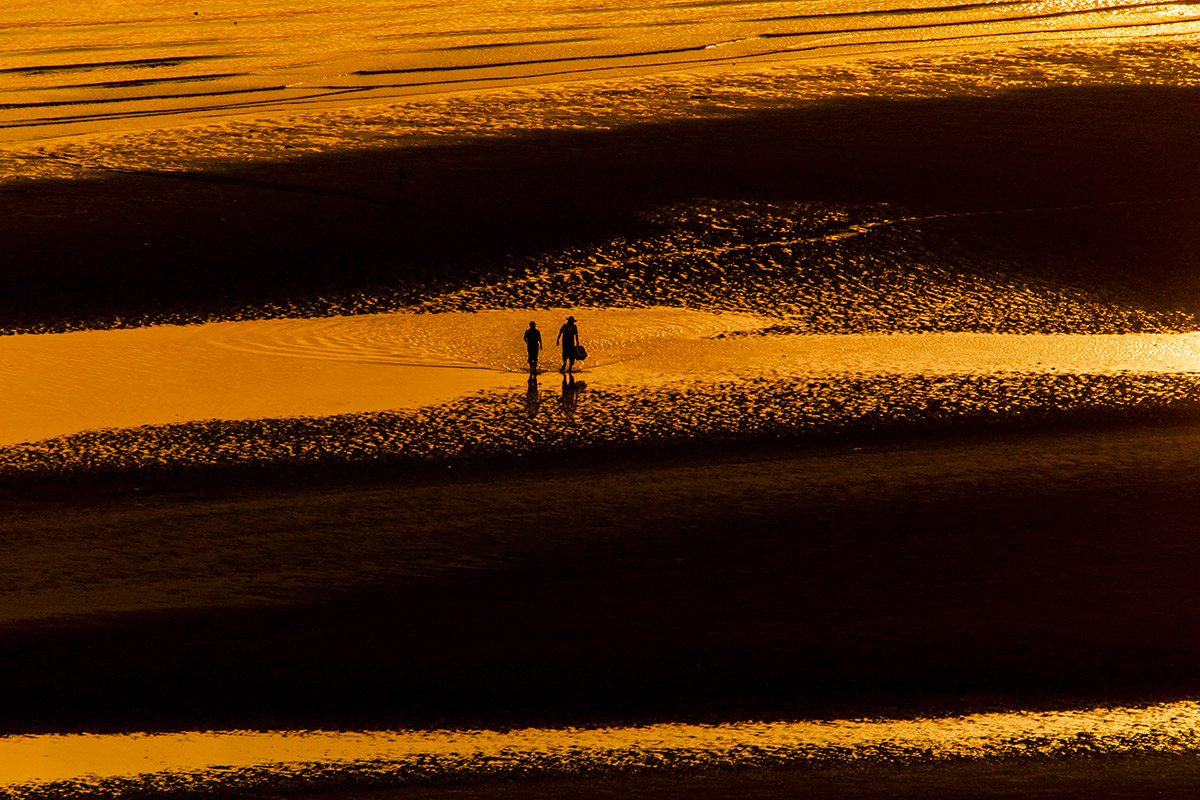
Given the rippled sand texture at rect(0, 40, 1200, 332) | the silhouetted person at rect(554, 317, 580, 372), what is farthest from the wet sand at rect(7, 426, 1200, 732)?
the rippled sand texture at rect(0, 40, 1200, 332)

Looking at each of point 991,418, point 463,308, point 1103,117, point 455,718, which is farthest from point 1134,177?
point 455,718

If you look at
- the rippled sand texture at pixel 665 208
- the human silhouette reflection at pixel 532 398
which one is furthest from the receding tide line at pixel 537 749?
the rippled sand texture at pixel 665 208

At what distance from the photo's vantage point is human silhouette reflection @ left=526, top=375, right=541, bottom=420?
22.0 m

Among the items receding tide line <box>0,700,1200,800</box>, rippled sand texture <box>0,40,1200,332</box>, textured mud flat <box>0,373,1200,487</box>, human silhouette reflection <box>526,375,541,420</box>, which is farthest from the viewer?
rippled sand texture <box>0,40,1200,332</box>

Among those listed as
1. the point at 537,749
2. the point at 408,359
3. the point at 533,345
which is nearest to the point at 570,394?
the point at 533,345

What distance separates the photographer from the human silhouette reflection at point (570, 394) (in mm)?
22016

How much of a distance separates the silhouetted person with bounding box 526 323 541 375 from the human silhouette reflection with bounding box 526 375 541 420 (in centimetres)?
18

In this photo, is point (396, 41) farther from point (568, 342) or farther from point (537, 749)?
point (537, 749)

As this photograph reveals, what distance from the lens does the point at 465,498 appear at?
19.4m

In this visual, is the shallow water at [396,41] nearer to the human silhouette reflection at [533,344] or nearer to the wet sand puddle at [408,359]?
the wet sand puddle at [408,359]

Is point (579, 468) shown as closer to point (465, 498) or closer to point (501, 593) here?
point (465, 498)

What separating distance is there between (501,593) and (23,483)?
7803mm

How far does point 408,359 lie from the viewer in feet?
80.0

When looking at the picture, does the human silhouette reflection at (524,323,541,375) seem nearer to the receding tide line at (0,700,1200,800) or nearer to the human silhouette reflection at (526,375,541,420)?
the human silhouette reflection at (526,375,541,420)
